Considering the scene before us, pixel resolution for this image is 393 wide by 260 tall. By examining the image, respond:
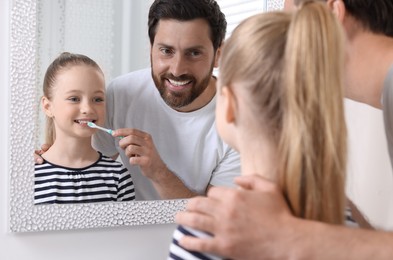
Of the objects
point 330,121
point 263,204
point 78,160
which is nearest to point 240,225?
point 263,204

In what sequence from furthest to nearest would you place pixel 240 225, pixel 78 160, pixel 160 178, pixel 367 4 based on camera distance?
1. pixel 160 178
2. pixel 78 160
3. pixel 367 4
4. pixel 240 225

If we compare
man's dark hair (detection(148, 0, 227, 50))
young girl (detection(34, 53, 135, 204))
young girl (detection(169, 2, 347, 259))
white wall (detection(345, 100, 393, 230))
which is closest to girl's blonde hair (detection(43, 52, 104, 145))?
young girl (detection(34, 53, 135, 204))

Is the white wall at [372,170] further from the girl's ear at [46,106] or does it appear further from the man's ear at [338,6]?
the girl's ear at [46,106]

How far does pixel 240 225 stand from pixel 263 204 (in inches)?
1.5

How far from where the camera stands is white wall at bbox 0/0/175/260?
3.90 ft

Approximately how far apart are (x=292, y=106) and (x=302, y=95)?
2 cm

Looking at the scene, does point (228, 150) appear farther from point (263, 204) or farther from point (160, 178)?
point (263, 204)

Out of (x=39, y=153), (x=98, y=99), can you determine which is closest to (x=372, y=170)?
(x=98, y=99)

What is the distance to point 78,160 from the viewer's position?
125cm

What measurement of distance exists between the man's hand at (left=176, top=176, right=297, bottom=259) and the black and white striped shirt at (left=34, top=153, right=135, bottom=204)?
0.55 meters

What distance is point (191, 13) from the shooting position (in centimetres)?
135

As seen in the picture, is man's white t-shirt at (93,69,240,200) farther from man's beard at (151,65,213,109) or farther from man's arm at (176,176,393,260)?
man's arm at (176,176,393,260)

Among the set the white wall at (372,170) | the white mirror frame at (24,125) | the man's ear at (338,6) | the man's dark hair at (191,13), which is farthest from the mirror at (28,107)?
the white wall at (372,170)

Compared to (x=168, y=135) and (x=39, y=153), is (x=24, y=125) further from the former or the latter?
(x=168, y=135)
